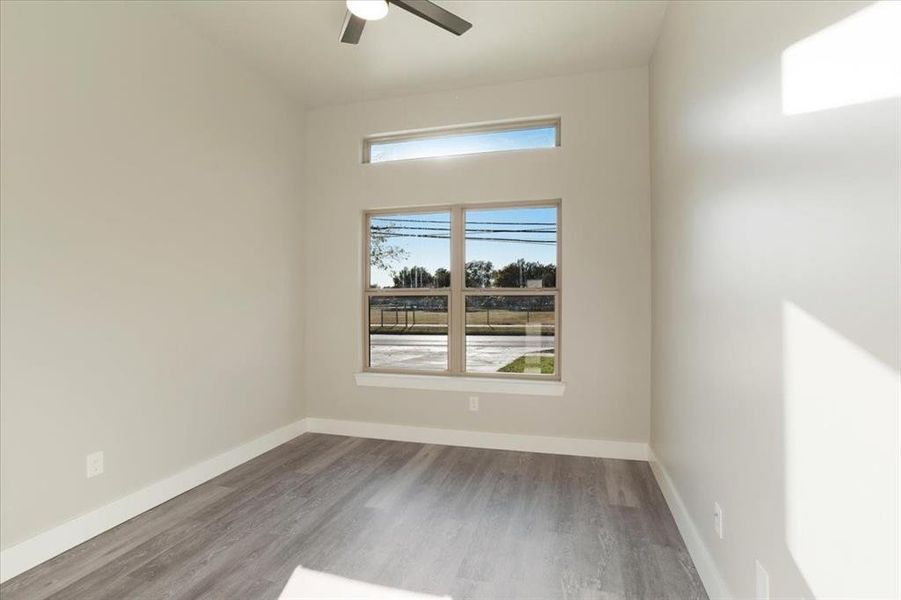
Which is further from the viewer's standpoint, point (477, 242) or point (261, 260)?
point (477, 242)

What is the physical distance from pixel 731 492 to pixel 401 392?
2.81 meters

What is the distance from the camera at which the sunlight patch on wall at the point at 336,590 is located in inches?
72.7

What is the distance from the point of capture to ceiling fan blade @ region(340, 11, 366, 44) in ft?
7.95

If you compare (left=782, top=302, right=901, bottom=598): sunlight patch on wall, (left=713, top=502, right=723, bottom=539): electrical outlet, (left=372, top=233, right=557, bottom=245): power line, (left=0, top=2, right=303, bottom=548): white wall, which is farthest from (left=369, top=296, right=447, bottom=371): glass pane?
(left=782, top=302, right=901, bottom=598): sunlight patch on wall

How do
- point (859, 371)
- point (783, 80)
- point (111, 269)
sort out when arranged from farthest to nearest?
1. point (111, 269)
2. point (783, 80)
3. point (859, 371)

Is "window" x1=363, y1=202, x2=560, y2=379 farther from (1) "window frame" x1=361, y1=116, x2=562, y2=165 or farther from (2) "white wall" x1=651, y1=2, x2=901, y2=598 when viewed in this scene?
(2) "white wall" x1=651, y1=2, x2=901, y2=598

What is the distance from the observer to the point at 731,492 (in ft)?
5.45

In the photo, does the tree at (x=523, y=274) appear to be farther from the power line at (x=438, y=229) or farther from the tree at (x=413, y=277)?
the tree at (x=413, y=277)

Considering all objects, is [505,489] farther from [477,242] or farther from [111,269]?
[111,269]

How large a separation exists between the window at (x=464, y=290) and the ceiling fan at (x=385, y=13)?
1.66 m

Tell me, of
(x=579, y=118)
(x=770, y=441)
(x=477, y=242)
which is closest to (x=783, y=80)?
(x=770, y=441)

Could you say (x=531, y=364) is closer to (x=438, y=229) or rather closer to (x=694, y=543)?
(x=438, y=229)

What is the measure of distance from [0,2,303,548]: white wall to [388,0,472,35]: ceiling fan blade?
1653 millimetres

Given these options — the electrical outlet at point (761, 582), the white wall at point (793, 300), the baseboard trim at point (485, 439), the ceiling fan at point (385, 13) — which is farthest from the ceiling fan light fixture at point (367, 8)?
the baseboard trim at point (485, 439)
